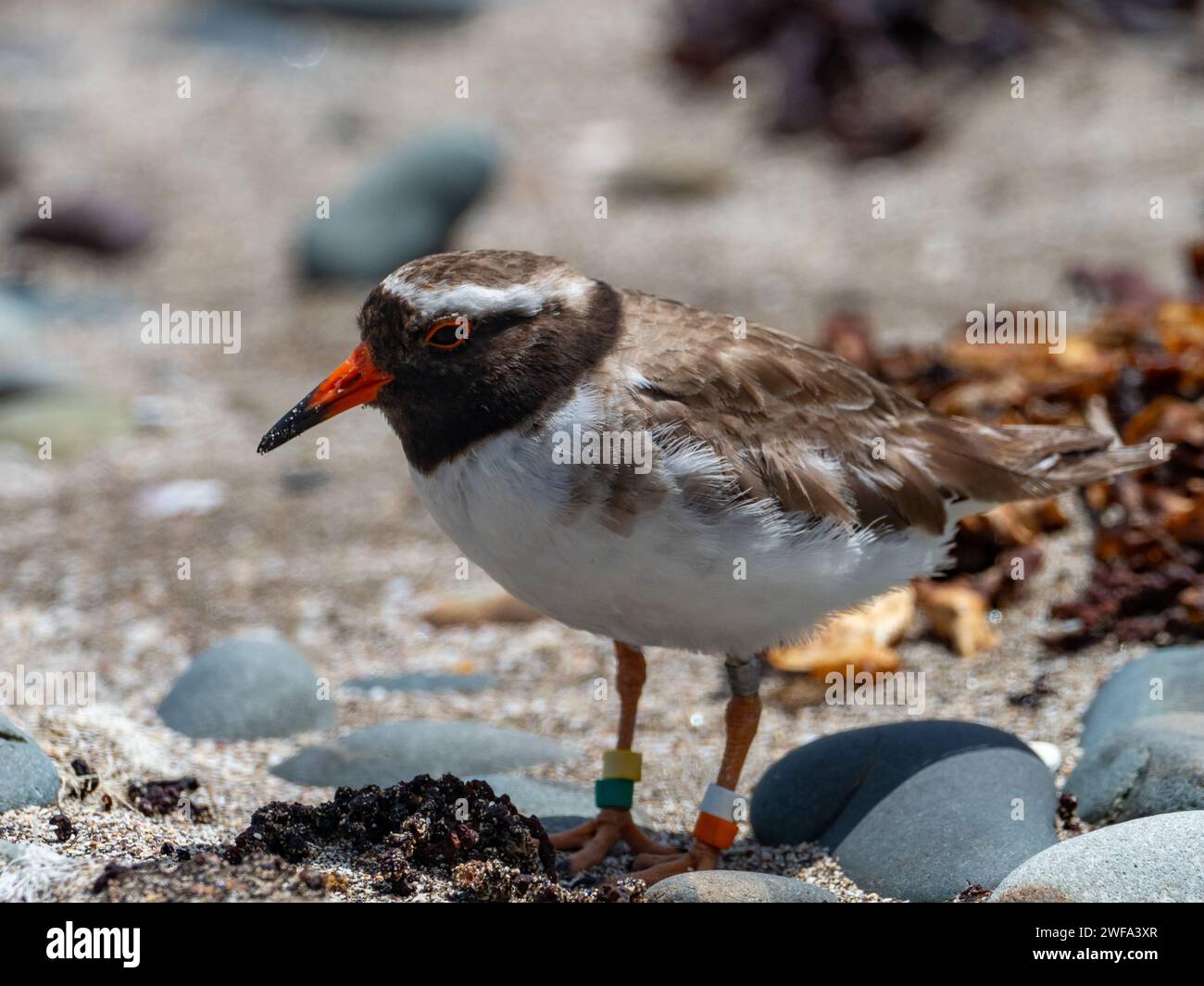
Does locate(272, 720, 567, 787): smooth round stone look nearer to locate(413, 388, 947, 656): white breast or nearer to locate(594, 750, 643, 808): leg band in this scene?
locate(594, 750, 643, 808): leg band

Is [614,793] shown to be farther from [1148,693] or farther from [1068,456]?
[1068,456]

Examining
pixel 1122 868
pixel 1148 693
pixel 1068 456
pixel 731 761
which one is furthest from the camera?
pixel 1068 456

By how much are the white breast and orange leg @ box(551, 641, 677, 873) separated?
0.63 metres

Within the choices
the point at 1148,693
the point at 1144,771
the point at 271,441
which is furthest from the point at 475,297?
the point at 1148,693

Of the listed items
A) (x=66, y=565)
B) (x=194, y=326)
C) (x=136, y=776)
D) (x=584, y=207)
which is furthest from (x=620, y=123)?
(x=136, y=776)

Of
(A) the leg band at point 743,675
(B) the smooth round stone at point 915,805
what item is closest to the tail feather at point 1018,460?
(B) the smooth round stone at point 915,805

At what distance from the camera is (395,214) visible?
1155 centimetres

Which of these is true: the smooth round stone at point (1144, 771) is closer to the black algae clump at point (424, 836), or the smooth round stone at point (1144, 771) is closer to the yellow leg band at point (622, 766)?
the yellow leg band at point (622, 766)

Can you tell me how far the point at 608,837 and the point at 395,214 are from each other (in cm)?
734

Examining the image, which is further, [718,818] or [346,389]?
[718,818]

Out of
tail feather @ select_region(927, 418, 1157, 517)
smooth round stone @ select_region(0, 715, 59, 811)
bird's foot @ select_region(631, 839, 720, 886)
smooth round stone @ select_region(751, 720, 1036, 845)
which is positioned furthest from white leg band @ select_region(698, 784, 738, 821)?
smooth round stone @ select_region(0, 715, 59, 811)
